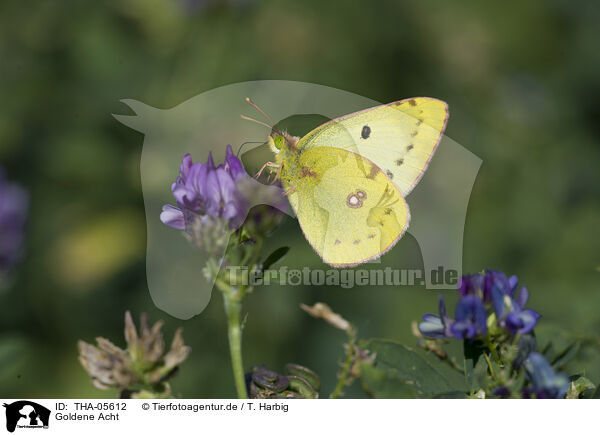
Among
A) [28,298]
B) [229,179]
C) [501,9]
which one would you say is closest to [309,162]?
[229,179]

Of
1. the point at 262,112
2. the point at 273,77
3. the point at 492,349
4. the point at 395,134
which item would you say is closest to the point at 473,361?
the point at 492,349

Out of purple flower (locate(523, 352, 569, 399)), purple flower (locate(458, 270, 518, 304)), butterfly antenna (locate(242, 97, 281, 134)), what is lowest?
purple flower (locate(523, 352, 569, 399))

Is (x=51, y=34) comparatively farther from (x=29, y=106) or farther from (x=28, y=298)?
(x=28, y=298)

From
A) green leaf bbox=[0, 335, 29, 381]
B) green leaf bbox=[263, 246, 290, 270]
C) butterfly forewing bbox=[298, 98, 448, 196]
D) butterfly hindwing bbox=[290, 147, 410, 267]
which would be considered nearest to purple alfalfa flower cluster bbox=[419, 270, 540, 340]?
green leaf bbox=[263, 246, 290, 270]

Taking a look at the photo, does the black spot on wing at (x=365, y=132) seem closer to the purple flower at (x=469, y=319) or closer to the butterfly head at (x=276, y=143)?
the butterfly head at (x=276, y=143)
